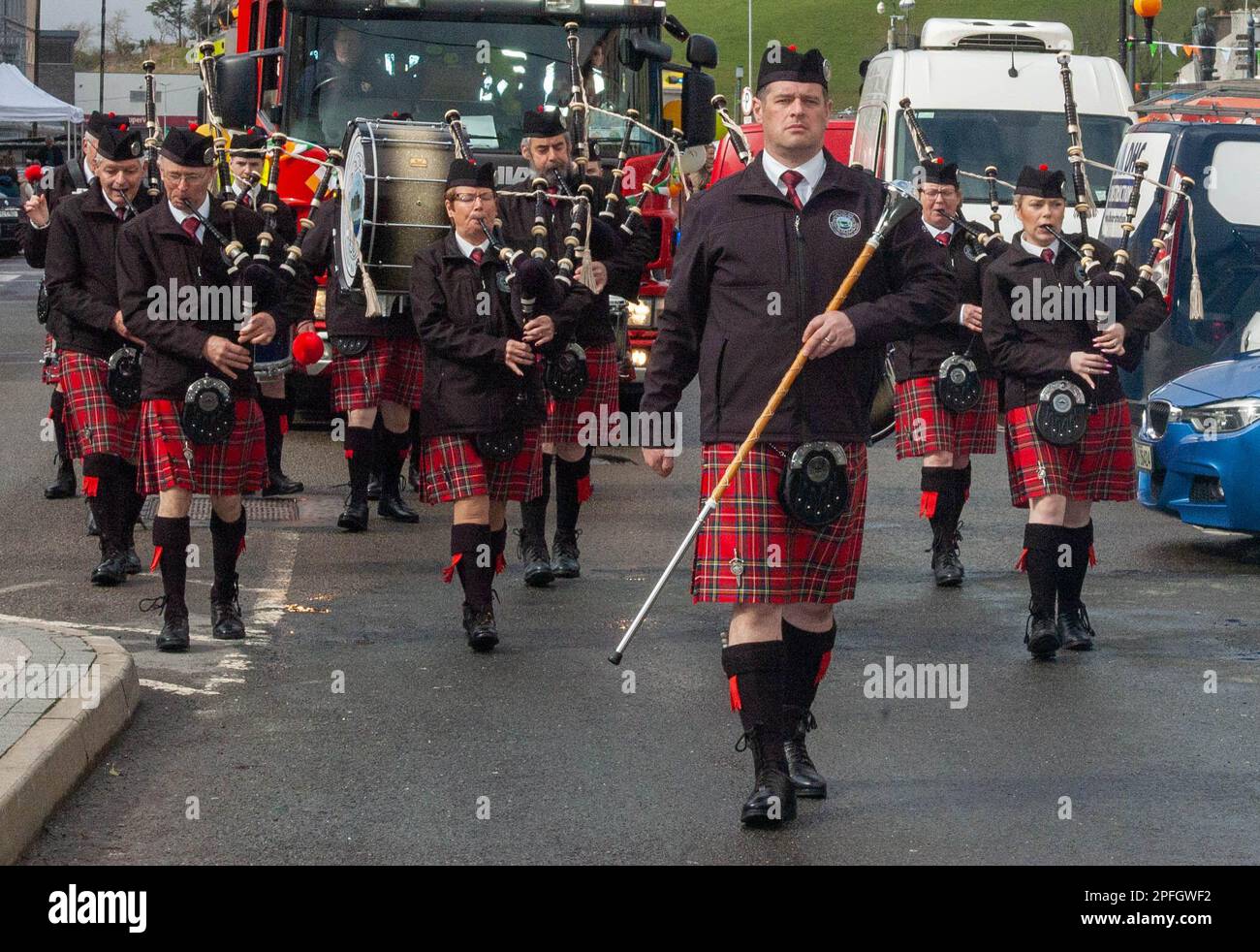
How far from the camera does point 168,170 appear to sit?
25.8 feet

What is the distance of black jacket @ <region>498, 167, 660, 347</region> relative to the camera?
30.1 feet

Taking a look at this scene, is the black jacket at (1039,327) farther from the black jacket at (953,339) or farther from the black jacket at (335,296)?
the black jacket at (335,296)

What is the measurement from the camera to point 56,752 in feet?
19.3

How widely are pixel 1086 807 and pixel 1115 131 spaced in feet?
42.8

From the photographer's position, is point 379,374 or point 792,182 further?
point 379,374

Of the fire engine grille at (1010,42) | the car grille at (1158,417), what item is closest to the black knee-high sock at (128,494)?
the car grille at (1158,417)

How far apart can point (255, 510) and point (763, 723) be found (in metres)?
6.49

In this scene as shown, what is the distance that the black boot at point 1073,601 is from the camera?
8.20 m

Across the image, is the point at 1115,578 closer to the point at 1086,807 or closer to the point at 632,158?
the point at 1086,807

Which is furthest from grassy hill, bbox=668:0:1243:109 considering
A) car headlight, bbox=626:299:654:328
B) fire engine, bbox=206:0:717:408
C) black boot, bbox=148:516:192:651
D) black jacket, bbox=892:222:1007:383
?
black boot, bbox=148:516:192:651

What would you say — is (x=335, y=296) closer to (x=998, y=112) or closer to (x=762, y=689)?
(x=762, y=689)

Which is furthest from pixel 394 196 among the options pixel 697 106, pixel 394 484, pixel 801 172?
pixel 697 106

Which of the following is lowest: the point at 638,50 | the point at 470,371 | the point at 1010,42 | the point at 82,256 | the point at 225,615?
the point at 225,615

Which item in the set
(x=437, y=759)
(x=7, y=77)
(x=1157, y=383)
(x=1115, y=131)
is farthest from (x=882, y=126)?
(x=7, y=77)
